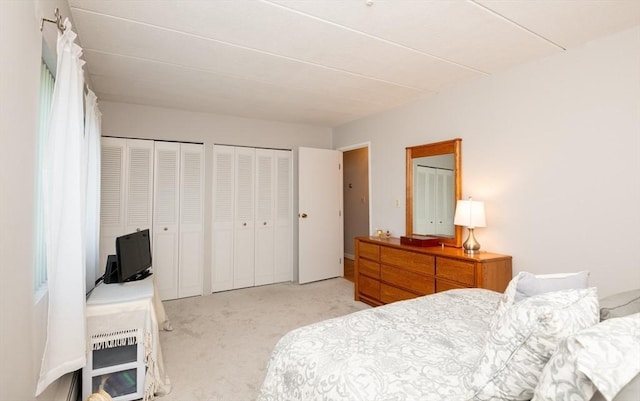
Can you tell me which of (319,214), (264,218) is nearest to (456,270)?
(319,214)

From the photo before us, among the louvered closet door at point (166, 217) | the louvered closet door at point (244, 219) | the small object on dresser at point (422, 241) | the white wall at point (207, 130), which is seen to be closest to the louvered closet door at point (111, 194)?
the white wall at point (207, 130)

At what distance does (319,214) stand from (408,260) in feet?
6.51

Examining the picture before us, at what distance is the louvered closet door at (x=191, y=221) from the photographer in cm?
415

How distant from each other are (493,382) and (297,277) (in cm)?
408

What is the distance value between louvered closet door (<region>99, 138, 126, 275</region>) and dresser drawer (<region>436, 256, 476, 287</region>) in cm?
364

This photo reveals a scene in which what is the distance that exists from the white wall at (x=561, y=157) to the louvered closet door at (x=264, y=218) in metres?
2.52

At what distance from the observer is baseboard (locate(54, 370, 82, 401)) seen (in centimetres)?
176

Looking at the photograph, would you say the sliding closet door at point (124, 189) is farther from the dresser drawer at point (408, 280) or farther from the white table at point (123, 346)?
the dresser drawer at point (408, 280)

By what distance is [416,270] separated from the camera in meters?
3.12

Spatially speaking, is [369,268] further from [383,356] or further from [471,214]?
[383,356]

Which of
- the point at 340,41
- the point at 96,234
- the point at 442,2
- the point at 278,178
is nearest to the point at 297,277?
the point at 278,178

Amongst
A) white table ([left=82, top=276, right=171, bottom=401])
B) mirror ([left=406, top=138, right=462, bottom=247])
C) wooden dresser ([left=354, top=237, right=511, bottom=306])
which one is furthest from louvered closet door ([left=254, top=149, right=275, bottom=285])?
white table ([left=82, top=276, right=171, bottom=401])

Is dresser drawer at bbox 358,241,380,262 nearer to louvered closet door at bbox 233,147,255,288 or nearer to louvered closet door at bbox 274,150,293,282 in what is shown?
louvered closet door at bbox 274,150,293,282

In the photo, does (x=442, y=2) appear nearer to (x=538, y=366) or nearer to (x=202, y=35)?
(x=202, y=35)
